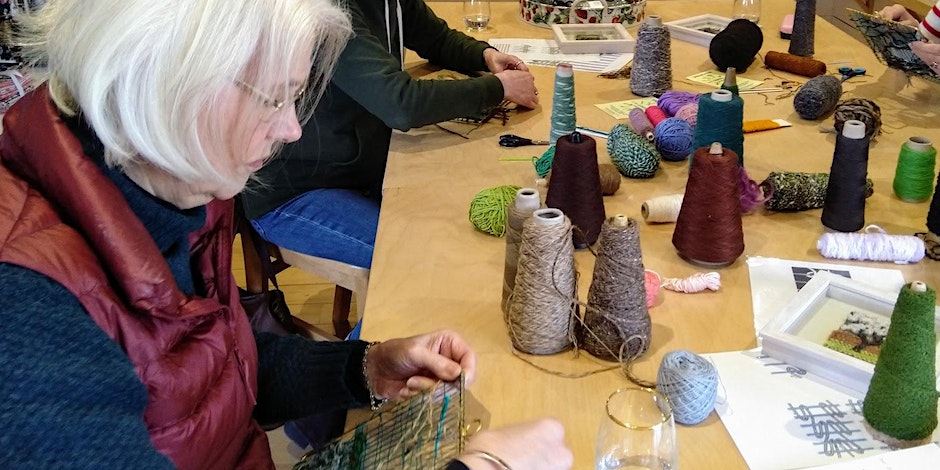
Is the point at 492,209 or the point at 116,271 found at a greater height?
the point at 116,271

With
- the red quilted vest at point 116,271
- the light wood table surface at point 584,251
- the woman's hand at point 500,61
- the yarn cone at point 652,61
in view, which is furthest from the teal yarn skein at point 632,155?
the red quilted vest at point 116,271

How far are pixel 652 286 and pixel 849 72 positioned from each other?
121 cm

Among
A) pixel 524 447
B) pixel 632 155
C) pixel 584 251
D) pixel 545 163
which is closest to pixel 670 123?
pixel 632 155

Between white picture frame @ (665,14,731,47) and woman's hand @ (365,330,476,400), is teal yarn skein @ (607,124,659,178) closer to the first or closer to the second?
woman's hand @ (365,330,476,400)

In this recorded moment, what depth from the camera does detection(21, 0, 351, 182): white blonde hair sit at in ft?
2.57

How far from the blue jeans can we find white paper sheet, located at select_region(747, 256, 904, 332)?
83 centimetres

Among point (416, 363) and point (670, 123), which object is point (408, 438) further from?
point (670, 123)

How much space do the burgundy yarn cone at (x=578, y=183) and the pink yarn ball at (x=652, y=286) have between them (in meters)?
0.11

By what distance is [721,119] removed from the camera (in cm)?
143

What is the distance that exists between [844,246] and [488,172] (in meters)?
0.68

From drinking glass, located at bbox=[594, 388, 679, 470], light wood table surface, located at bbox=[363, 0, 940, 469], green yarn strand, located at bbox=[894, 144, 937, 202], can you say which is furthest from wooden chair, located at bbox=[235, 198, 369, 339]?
green yarn strand, located at bbox=[894, 144, 937, 202]

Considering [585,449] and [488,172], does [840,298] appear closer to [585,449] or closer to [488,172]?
[585,449]

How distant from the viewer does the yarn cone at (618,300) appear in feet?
3.31

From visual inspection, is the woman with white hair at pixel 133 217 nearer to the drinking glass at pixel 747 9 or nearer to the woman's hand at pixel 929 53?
the woman's hand at pixel 929 53
